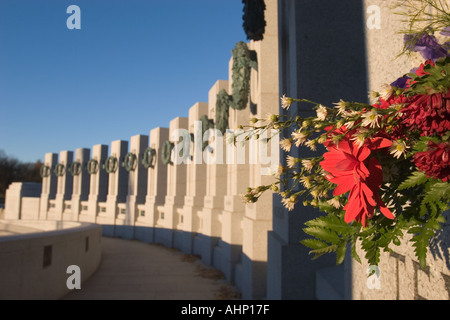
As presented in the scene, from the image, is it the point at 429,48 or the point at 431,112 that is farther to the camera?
the point at 429,48

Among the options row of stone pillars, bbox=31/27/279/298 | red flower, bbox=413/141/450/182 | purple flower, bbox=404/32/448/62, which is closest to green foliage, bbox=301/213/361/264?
red flower, bbox=413/141/450/182

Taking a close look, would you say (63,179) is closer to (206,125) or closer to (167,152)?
(167,152)

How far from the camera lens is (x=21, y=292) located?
6883 millimetres

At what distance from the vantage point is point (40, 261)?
7477 millimetres

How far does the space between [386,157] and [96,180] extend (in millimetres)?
26306

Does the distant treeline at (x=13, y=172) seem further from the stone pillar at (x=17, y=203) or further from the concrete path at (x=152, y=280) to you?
the concrete path at (x=152, y=280)

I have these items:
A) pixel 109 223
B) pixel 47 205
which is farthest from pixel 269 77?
pixel 47 205

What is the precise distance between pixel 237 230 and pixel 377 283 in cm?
830

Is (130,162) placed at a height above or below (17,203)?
above

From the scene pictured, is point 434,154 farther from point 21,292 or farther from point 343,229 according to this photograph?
point 21,292

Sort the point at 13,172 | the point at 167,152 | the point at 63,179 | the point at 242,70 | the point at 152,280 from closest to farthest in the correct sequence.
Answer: the point at 242,70, the point at 152,280, the point at 167,152, the point at 63,179, the point at 13,172

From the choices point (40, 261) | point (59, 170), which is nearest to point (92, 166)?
point (59, 170)

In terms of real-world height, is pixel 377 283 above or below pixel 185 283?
above

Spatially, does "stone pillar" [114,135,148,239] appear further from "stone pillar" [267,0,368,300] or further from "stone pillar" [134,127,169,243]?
"stone pillar" [267,0,368,300]
